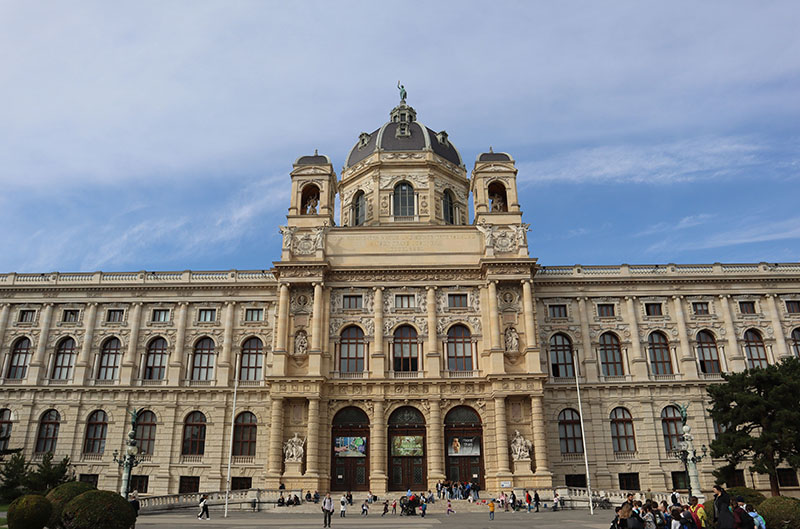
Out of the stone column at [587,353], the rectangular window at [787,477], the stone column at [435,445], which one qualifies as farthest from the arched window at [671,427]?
the stone column at [435,445]

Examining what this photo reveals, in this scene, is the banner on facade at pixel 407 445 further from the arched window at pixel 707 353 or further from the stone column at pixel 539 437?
the arched window at pixel 707 353

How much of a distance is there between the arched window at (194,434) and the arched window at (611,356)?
32739mm

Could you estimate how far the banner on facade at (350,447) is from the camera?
46344 millimetres

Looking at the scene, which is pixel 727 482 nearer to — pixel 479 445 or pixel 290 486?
pixel 479 445

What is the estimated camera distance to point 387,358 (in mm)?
48531

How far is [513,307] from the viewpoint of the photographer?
4934 cm

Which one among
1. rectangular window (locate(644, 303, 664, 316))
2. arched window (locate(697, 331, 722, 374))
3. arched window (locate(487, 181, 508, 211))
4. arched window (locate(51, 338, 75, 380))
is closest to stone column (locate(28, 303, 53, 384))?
arched window (locate(51, 338, 75, 380))

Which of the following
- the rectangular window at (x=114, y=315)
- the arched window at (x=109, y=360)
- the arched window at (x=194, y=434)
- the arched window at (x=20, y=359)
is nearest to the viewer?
the arched window at (x=194, y=434)

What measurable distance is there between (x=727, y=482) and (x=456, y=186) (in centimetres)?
3463

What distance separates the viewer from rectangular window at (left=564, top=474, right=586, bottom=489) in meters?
47.2

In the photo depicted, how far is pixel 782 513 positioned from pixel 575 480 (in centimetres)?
2942

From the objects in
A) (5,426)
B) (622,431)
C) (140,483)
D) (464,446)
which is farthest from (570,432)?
(5,426)

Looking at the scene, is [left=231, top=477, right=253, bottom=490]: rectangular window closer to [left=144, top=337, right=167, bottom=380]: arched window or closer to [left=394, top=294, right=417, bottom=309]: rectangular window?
[left=144, top=337, right=167, bottom=380]: arched window

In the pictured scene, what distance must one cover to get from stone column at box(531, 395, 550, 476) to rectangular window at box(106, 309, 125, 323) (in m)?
34.9
